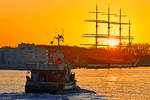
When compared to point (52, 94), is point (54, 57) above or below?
above

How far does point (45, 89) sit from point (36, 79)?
2017 mm

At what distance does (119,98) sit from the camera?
6088 cm

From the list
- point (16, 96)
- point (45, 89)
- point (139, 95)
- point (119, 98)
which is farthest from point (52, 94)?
point (139, 95)

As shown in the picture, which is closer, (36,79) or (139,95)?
(36,79)

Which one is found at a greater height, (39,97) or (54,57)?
(54,57)

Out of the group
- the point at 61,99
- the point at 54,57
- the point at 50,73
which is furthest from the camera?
the point at 54,57

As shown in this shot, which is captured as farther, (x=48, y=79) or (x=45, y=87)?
(x=48, y=79)

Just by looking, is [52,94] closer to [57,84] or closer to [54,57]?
[57,84]

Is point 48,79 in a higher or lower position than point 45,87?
higher

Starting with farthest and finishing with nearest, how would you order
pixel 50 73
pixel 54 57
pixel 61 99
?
1. pixel 54 57
2. pixel 50 73
3. pixel 61 99

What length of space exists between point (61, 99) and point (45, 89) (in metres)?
3.68

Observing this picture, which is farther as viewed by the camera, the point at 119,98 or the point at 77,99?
the point at 119,98

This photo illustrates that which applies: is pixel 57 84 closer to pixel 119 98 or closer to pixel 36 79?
pixel 36 79

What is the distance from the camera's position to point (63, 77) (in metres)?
58.8
